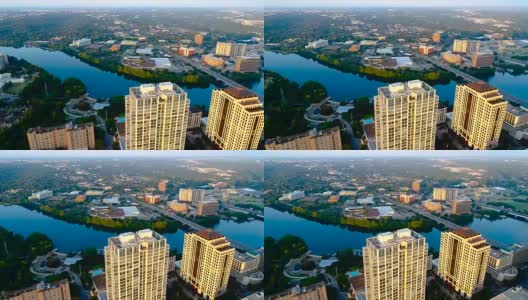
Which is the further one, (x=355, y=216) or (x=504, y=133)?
(x=355, y=216)

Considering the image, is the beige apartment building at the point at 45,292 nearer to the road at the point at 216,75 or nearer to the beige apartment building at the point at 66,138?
the beige apartment building at the point at 66,138

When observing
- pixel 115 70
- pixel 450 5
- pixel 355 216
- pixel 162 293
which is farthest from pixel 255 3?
pixel 162 293

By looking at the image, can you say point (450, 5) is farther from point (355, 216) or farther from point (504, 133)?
point (355, 216)

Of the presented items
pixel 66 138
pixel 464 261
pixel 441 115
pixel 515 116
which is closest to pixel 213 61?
pixel 66 138

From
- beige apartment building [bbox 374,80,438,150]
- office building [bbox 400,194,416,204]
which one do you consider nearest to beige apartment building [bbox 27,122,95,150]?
beige apartment building [bbox 374,80,438,150]

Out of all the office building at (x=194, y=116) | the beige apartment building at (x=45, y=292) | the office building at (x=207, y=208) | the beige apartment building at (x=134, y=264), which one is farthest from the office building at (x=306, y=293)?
the beige apartment building at (x=45, y=292)

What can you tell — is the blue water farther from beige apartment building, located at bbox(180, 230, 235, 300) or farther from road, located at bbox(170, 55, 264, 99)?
beige apartment building, located at bbox(180, 230, 235, 300)
